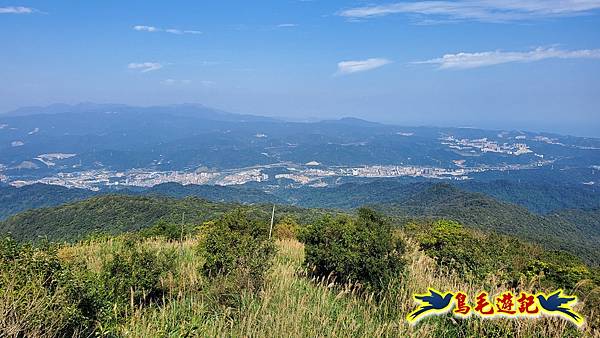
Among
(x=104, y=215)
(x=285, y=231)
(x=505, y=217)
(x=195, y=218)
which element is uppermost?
(x=285, y=231)

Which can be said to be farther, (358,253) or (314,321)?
(358,253)

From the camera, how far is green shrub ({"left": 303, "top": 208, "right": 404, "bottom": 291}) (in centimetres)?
461

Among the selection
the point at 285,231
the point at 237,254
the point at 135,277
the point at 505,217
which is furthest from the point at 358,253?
the point at 505,217

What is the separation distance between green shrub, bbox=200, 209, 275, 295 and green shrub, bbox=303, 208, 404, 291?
66 centimetres

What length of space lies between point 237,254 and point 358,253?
1507 mm

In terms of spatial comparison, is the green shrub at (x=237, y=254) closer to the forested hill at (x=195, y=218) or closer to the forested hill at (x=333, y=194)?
the forested hill at (x=195, y=218)

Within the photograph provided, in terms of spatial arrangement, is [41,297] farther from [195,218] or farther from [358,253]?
[195,218]

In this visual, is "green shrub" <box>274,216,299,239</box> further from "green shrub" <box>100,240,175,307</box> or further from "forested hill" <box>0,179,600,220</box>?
"forested hill" <box>0,179,600,220</box>

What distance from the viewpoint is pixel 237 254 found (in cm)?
503

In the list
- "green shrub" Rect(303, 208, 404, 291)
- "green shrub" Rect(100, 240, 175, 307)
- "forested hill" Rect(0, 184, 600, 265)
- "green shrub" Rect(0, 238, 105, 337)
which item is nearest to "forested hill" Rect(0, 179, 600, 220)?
"forested hill" Rect(0, 184, 600, 265)

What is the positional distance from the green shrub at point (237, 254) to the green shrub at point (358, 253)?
66 centimetres

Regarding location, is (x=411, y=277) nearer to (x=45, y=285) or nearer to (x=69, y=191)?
(x=45, y=285)

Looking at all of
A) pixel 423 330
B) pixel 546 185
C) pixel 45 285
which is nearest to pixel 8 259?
Answer: pixel 45 285

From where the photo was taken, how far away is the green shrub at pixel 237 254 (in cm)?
390
